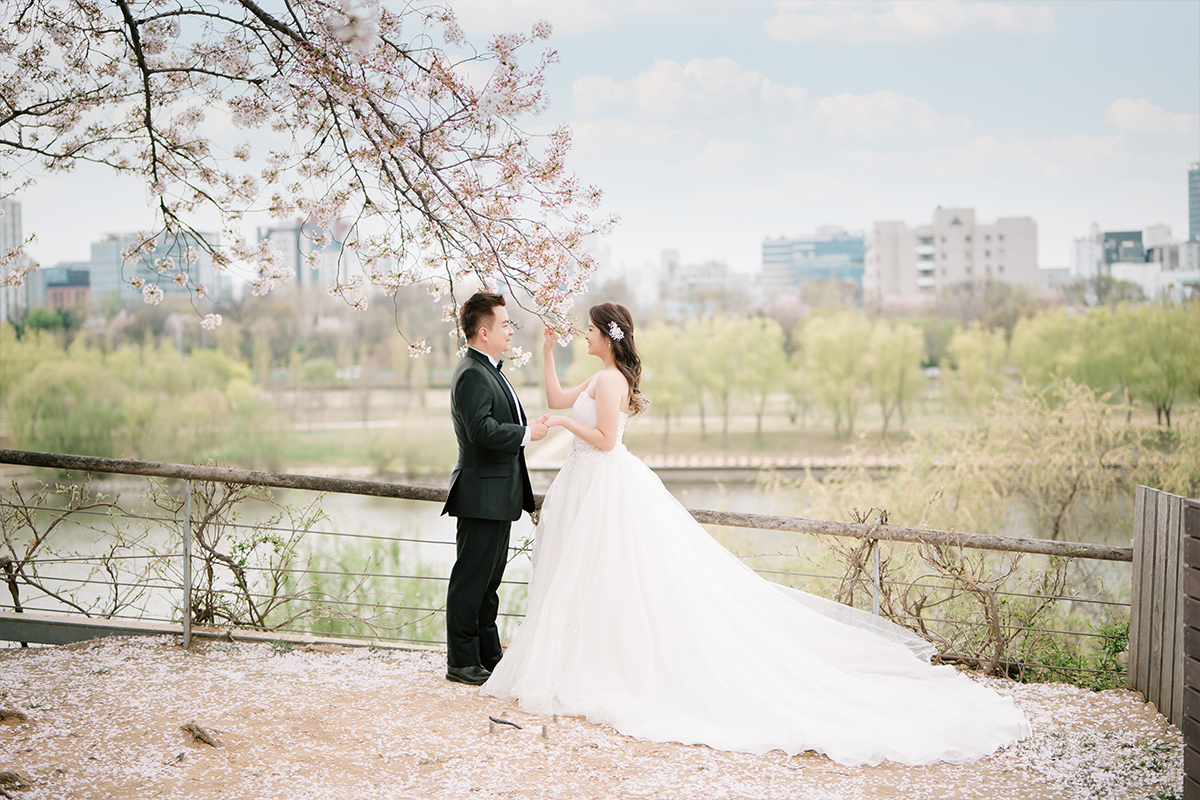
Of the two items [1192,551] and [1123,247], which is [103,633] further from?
[1123,247]

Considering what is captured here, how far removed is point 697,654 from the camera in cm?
316

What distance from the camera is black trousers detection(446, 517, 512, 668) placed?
355 centimetres

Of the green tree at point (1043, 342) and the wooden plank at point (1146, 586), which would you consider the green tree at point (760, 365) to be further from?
the wooden plank at point (1146, 586)

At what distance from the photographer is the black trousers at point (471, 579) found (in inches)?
140

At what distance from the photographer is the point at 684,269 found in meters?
36.5

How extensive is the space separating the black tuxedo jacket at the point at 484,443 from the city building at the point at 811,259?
32782mm

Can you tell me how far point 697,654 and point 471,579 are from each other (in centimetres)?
101

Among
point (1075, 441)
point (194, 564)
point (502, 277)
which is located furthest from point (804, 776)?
point (1075, 441)

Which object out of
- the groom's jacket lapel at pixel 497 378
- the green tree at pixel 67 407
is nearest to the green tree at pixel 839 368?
the green tree at pixel 67 407

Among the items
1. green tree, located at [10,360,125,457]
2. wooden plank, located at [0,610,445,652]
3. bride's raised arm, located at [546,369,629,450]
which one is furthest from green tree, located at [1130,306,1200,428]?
green tree, located at [10,360,125,457]

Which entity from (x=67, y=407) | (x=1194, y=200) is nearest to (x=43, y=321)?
(x=67, y=407)

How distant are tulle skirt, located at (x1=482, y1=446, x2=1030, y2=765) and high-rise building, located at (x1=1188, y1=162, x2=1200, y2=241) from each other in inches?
1268

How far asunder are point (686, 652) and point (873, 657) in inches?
32.3

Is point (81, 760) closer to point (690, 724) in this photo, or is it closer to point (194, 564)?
point (194, 564)
